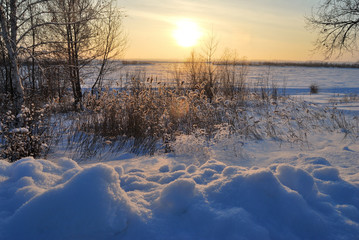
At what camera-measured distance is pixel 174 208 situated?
178 cm

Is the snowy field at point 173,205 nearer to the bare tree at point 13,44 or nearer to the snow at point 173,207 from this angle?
the snow at point 173,207

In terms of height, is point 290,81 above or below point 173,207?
above

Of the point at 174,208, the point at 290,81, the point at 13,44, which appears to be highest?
the point at 13,44

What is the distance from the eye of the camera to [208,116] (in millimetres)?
5082

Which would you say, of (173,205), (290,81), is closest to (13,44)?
(173,205)

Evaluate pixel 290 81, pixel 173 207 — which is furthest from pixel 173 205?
pixel 290 81

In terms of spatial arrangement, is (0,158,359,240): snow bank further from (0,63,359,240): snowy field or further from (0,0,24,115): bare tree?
(0,0,24,115): bare tree

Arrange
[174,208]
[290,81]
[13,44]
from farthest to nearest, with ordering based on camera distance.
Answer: [290,81]
[13,44]
[174,208]

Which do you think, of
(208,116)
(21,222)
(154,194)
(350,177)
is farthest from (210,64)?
(21,222)

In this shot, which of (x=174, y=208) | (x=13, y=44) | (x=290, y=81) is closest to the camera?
(x=174, y=208)

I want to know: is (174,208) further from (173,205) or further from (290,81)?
(290,81)

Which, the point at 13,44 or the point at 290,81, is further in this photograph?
the point at 290,81

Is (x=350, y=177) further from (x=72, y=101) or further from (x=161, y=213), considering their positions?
(x=72, y=101)

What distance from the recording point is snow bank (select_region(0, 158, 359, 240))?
5.09 feet
